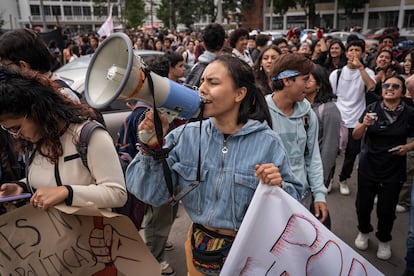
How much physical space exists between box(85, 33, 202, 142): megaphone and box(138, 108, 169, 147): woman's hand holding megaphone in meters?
0.03

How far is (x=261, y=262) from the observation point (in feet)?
5.12

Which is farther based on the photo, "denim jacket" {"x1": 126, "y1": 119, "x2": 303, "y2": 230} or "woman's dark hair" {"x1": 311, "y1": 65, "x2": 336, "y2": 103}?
"woman's dark hair" {"x1": 311, "y1": 65, "x2": 336, "y2": 103}

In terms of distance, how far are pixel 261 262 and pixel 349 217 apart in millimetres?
2855

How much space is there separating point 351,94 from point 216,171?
3.54m

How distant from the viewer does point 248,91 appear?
1764 millimetres

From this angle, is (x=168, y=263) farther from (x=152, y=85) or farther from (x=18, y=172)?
(x=152, y=85)

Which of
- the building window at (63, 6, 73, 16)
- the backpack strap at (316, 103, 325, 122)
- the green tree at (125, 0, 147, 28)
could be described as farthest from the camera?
the building window at (63, 6, 73, 16)

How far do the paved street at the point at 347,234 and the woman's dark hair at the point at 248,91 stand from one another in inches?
76.0

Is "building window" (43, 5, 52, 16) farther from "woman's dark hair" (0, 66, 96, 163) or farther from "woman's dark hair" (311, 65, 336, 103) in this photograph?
"woman's dark hair" (0, 66, 96, 163)

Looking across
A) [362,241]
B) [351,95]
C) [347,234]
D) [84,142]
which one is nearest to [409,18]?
[351,95]

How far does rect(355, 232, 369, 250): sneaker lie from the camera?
3.44 meters

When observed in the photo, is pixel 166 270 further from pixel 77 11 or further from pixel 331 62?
pixel 77 11

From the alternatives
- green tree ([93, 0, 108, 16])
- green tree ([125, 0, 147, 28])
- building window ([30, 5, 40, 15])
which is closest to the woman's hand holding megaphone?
green tree ([125, 0, 147, 28])

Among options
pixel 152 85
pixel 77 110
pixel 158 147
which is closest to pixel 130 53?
pixel 152 85
